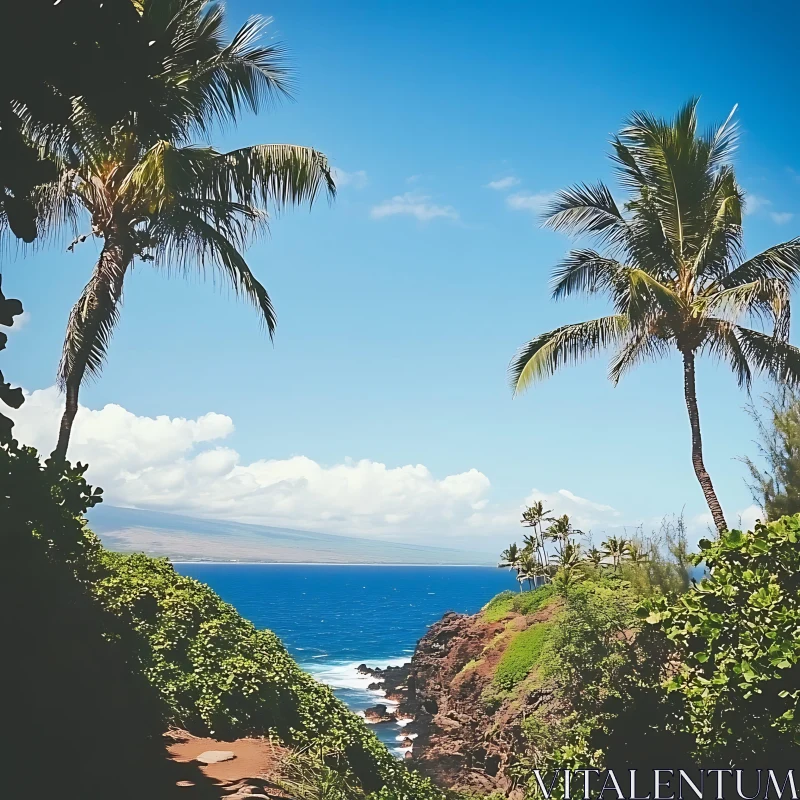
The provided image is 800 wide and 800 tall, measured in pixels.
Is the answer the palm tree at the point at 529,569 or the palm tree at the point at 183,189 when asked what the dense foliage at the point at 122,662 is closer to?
the palm tree at the point at 183,189

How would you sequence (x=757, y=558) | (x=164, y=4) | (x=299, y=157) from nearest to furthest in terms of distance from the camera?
(x=757, y=558) < (x=164, y=4) < (x=299, y=157)

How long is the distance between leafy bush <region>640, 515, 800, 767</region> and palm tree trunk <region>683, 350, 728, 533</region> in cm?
771

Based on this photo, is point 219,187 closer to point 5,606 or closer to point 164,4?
point 164,4

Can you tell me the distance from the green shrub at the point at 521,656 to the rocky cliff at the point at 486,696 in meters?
0.04

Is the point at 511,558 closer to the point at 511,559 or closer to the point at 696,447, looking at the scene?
the point at 511,559

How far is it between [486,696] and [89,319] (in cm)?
1612

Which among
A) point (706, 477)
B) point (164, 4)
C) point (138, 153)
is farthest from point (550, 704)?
point (164, 4)

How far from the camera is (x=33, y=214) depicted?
3.70 meters

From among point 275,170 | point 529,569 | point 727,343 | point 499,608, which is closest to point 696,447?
point 727,343

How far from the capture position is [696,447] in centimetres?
1480

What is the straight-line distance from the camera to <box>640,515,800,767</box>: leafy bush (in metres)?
6.18

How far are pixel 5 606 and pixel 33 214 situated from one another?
3.21 metres

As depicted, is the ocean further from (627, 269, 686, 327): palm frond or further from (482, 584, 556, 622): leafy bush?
(627, 269, 686, 327): palm frond

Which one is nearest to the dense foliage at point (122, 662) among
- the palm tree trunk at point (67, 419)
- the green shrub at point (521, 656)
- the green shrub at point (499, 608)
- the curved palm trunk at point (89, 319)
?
the palm tree trunk at point (67, 419)
